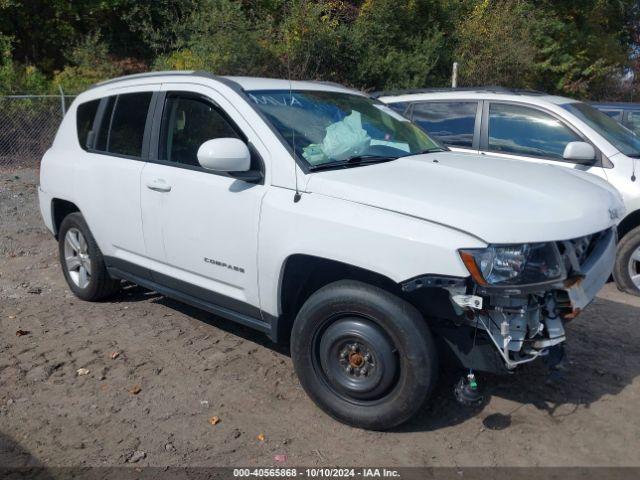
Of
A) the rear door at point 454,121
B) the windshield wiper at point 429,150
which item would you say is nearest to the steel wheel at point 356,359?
the windshield wiper at point 429,150

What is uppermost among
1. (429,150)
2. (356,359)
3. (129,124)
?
(129,124)

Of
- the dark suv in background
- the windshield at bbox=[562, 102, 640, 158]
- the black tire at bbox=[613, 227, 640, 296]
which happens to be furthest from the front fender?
the dark suv in background

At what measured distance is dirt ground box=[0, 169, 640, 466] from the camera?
3402mm

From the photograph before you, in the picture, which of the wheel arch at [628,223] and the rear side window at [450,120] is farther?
the rear side window at [450,120]

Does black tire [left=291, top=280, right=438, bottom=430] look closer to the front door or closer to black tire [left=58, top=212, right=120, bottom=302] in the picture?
the front door

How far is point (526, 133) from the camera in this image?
21.3 feet

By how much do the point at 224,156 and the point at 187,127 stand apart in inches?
37.0

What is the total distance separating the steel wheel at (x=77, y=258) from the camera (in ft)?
18.2

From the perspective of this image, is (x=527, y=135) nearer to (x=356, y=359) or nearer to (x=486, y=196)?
(x=486, y=196)

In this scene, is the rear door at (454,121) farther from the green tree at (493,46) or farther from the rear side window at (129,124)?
the green tree at (493,46)

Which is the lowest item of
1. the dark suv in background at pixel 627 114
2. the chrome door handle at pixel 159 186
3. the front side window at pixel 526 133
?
the dark suv in background at pixel 627 114

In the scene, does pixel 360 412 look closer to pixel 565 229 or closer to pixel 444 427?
pixel 444 427

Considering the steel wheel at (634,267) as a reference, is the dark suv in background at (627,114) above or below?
above

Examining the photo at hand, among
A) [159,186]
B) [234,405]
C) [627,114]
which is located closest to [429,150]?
[159,186]
